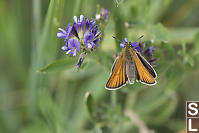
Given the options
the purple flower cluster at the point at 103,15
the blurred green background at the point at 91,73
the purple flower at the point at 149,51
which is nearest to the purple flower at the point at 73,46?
the blurred green background at the point at 91,73

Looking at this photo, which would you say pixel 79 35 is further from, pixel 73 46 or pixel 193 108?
pixel 193 108

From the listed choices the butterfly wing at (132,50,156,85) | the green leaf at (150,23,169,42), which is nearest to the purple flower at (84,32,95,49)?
the butterfly wing at (132,50,156,85)

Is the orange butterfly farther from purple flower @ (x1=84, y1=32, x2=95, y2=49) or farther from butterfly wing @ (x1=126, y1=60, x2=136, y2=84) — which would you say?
purple flower @ (x1=84, y1=32, x2=95, y2=49)

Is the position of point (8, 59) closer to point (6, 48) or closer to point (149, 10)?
point (6, 48)

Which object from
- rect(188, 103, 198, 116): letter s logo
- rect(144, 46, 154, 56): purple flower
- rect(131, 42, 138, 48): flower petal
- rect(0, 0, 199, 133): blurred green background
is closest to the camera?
rect(131, 42, 138, 48): flower petal

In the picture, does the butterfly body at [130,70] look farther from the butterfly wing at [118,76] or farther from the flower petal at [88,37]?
the flower petal at [88,37]
